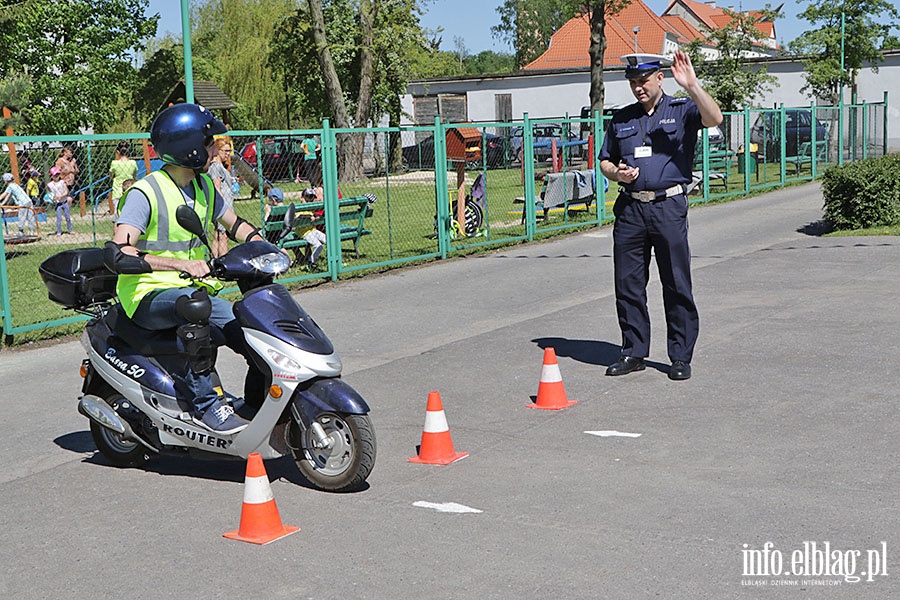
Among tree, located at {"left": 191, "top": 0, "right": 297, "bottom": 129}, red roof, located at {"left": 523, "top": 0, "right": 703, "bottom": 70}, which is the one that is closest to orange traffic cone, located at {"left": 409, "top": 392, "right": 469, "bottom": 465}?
tree, located at {"left": 191, "top": 0, "right": 297, "bottom": 129}

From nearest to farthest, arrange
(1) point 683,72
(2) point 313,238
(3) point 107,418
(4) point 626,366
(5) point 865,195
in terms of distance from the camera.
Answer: (3) point 107,418 → (1) point 683,72 → (4) point 626,366 → (2) point 313,238 → (5) point 865,195

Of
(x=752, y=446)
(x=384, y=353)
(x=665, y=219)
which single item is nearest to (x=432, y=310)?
(x=384, y=353)

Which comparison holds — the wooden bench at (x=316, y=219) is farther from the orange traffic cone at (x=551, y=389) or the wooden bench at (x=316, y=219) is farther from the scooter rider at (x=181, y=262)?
the scooter rider at (x=181, y=262)

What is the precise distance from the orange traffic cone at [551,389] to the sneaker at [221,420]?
2.18 metres

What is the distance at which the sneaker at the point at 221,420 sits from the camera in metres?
5.52

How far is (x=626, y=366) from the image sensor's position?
7941mm

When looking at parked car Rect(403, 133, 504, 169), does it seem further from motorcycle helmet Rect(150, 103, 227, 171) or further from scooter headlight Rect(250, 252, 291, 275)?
scooter headlight Rect(250, 252, 291, 275)

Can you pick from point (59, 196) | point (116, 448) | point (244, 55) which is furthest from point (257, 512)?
point (244, 55)

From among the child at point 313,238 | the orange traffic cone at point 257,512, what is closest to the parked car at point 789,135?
the child at point 313,238

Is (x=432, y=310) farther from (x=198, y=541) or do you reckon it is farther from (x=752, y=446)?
(x=198, y=541)

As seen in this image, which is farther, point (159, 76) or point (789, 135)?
point (159, 76)

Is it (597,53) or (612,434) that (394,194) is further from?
(612,434)

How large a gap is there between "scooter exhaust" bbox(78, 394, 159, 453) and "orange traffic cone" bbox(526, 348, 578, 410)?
2.42 metres

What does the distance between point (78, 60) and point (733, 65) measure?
21.3 metres
